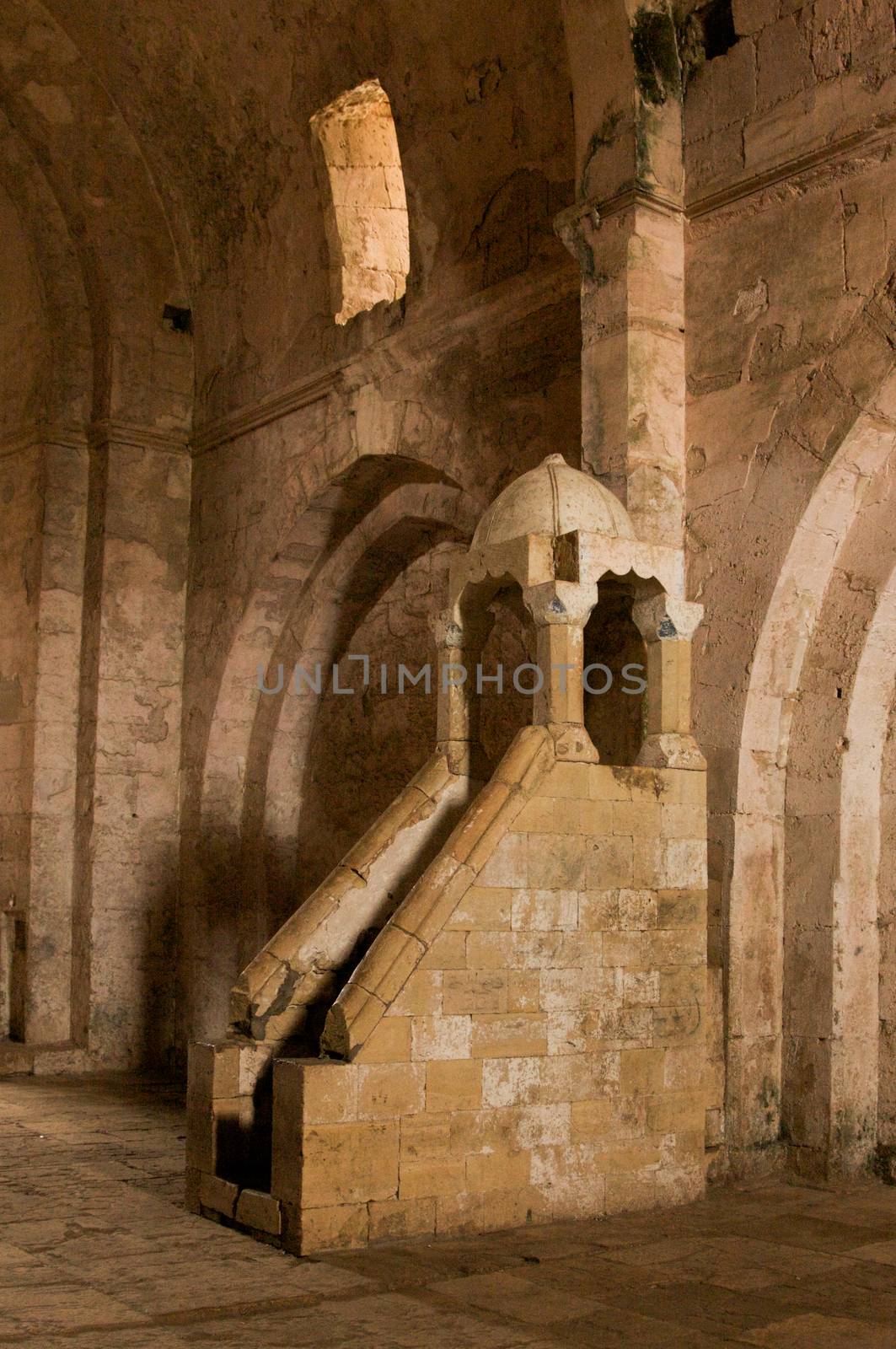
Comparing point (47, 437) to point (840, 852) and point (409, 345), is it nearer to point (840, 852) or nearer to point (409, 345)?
point (409, 345)

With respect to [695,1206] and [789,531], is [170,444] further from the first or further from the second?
[695,1206]

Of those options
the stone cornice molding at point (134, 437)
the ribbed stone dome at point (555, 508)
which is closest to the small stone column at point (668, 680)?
the ribbed stone dome at point (555, 508)

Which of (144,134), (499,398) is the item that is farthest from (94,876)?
(144,134)

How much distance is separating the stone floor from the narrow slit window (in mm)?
5005

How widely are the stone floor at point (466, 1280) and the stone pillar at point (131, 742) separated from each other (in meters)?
3.45

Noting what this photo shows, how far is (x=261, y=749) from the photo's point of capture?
29.3 feet

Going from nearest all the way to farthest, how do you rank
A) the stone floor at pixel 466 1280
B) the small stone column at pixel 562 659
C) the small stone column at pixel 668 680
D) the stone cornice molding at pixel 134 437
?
the stone floor at pixel 466 1280 → the small stone column at pixel 562 659 → the small stone column at pixel 668 680 → the stone cornice molding at pixel 134 437

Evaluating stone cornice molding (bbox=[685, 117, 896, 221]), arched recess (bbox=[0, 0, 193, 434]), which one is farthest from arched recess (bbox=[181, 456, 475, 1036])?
stone cornice molding (bbox=[685, 117, 896, 221])

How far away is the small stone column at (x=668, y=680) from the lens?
5102mm

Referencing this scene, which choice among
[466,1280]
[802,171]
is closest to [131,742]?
[802,171]

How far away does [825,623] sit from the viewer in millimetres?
5695

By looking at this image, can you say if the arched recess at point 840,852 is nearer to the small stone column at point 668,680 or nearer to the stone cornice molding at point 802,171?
the small stone column at point 668,680

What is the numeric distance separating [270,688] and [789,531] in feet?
14.0

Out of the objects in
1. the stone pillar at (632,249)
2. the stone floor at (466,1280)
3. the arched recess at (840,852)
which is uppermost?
the stone pillar at (632,249)
